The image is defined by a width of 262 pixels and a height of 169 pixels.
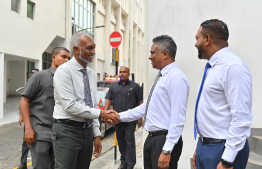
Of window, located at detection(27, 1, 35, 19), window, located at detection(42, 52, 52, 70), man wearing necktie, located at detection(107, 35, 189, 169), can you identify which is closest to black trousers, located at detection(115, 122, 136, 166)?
man wearing necktie, located at detection(107, 35, 189, 169)

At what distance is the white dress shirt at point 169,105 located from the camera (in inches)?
110

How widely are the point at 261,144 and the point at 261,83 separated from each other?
1.04 m

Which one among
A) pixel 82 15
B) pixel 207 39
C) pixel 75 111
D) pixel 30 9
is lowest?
pixel 75 111

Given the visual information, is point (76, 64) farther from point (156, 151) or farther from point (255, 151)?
point (255, 151)

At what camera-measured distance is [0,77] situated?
13.4 m

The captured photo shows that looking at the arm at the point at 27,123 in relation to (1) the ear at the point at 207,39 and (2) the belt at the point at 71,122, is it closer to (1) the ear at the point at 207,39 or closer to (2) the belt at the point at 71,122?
(2) the belt at the point at 71,122

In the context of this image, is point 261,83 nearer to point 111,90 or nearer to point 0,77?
point 111,90

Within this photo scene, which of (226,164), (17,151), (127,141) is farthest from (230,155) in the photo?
(17,151)

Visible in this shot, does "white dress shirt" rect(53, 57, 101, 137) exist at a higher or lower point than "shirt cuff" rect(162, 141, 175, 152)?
higher

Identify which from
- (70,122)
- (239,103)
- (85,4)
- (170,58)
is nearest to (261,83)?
(170,58)

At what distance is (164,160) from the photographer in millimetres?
2729

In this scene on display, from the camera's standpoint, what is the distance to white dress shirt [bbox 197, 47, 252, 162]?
2.04 meters

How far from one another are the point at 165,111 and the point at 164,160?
20.6 inches

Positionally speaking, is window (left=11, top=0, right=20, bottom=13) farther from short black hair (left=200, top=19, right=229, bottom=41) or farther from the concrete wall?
short black hair (left=200, top=19, right=229, bottom=41)
